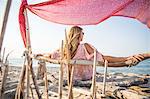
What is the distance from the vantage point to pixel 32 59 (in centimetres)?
152

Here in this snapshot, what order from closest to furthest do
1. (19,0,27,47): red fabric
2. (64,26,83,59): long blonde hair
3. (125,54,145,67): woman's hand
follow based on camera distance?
1. (125,54,145,67): woman's hand
2. (19,0,27,47): red fabric
3. (64,26,83,59): long blonde hair

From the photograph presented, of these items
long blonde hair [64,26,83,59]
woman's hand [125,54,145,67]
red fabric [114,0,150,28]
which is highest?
red fabric [114,0,150,28]

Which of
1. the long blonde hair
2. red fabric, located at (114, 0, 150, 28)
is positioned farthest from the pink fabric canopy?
the long blonde hair

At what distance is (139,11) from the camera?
5.80ft

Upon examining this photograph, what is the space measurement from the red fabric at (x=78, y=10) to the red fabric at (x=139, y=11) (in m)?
0.05

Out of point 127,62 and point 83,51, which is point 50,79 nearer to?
point 83,51

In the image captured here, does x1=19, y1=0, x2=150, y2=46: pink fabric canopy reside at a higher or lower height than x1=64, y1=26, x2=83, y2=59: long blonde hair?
higher

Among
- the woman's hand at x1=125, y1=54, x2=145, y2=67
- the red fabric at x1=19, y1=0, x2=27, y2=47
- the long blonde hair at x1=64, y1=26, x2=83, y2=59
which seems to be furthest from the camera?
the long blonde hair at x1=64, y1=26, x2=83, y2=59

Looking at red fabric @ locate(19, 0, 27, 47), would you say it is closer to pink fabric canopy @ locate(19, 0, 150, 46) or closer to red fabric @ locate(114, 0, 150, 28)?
pink fabric canopy @ locate(19, 0, 150, 46)

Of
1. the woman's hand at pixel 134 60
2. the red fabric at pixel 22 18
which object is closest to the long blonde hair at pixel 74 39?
the red fabric at pixel 22 18

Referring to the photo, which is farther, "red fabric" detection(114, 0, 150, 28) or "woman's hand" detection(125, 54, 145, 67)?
"red fabric" detection(114, 0, 150, 28)

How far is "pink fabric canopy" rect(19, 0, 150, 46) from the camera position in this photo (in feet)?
5.66

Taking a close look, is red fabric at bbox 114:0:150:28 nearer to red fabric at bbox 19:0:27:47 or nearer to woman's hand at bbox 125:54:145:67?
woman's hand at bbox 125:54:145:67

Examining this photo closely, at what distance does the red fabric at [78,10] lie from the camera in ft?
5.70
